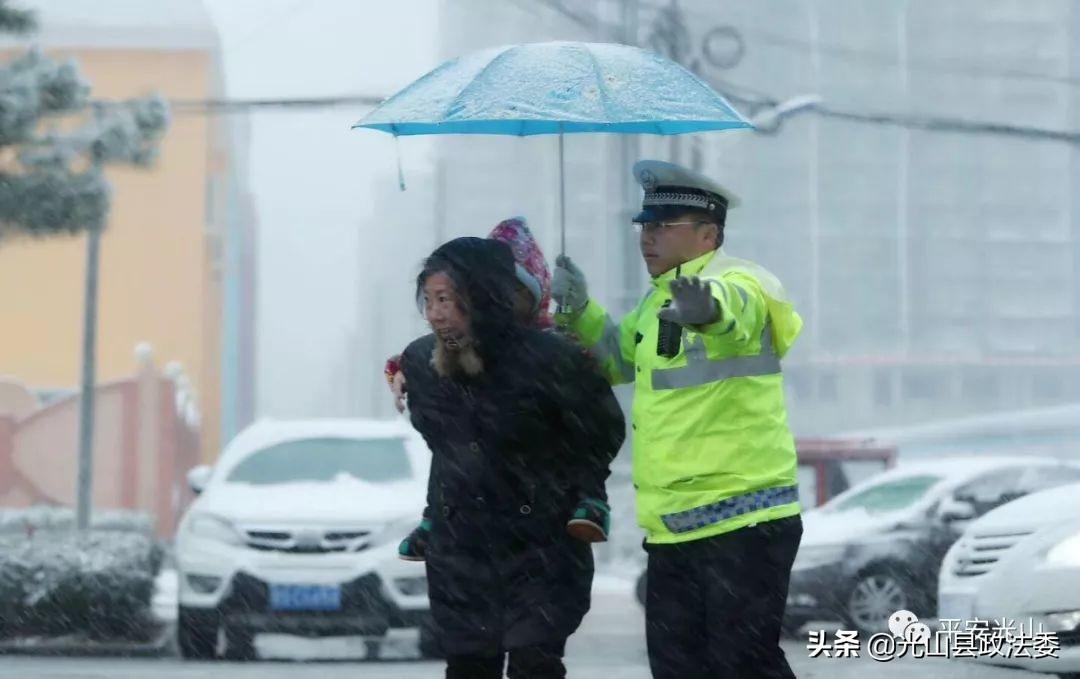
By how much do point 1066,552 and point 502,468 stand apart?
4.38 m

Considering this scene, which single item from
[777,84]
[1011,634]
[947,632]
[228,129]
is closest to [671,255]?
[1011,634]

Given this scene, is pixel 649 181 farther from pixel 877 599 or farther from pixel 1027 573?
pixel 877 599

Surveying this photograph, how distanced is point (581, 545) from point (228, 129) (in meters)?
40.1

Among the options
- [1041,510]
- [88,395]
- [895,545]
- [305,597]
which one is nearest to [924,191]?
[88,395]

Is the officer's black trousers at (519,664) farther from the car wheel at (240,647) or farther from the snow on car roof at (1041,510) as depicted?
the car wheel at (240,647)

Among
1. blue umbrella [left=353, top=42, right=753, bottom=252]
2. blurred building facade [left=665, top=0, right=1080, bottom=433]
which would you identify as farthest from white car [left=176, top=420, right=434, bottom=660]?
blurred building facade [left=665, top=0, right=1080, bottom=433]

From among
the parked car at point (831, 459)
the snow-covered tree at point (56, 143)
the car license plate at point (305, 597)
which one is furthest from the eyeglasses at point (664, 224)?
the parked car at point (831, 459)

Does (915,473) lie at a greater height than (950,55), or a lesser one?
lesser

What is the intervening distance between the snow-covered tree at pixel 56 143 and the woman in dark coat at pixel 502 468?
752cm

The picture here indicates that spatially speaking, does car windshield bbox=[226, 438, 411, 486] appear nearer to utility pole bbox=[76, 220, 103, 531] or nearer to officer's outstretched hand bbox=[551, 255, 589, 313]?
utility pole bbox=[76, 220, 103, 531]

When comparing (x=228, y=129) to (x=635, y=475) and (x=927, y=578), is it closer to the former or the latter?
(x=927, y=578)

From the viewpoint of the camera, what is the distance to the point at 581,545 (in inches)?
183

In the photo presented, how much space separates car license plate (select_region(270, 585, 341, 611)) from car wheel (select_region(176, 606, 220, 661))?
0.38 m

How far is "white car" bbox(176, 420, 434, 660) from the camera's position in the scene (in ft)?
33.5
